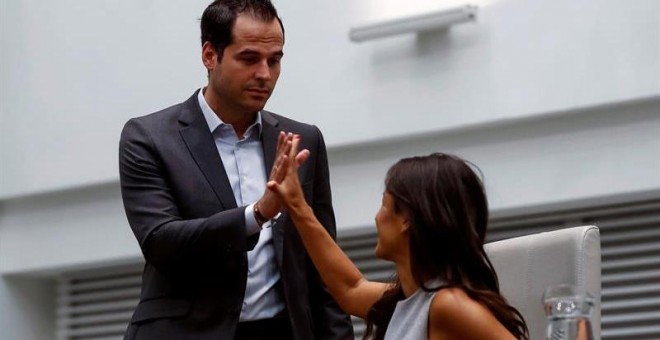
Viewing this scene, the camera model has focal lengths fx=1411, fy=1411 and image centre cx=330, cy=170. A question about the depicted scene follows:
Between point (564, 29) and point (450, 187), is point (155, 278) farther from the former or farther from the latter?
point (564, 29)

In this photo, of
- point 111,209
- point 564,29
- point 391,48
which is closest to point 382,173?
point 391,48

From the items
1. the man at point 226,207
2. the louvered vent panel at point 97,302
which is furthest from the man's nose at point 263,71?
the louvered vent panel at point 97,302

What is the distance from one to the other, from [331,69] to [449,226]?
3.28 metres

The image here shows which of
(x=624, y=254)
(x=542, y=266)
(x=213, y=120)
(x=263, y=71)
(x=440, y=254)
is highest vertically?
(x=263, y=71)

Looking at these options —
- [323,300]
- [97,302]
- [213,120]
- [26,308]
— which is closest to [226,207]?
[213,120]

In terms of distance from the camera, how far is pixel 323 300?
9.96 ft

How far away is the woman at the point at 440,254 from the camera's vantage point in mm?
2330

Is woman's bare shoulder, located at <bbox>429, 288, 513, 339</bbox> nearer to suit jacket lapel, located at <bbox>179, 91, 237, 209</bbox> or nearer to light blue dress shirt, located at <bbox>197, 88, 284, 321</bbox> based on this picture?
light blue dress shirt, located at <bbox>197, 88, 284, 321</bbox>

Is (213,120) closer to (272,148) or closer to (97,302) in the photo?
(272,148)

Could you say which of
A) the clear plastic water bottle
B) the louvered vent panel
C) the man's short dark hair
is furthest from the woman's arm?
the louvered vent panel

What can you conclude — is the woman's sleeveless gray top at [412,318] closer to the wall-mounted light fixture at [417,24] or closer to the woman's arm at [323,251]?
the woman's arm at [323,251]

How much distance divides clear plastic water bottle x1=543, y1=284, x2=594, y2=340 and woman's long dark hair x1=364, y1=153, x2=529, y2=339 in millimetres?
Answer: 744

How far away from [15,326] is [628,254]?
3117mm

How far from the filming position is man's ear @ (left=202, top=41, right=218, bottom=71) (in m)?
3.00
